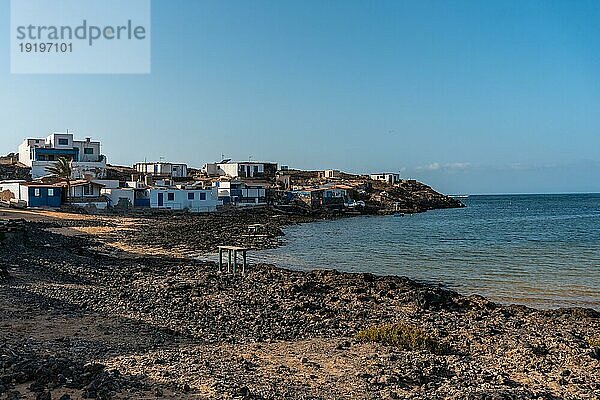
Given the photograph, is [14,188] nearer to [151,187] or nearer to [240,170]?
[151,187]

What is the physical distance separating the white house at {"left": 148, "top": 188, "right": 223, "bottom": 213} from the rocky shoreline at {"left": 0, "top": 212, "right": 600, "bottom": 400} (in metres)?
46.9

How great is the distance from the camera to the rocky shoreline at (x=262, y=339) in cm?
929

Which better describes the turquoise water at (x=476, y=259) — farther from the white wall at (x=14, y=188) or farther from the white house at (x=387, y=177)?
the white house at (x=387, y=177)

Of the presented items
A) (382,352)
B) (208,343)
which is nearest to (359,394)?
(382,352)

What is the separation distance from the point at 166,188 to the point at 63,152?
96.8 ft

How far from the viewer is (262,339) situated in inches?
512

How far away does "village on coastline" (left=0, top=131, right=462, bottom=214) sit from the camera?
6550 cm

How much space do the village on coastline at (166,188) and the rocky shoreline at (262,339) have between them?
43.3 m

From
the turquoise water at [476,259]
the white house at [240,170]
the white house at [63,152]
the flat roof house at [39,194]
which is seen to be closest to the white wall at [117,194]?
the flat roof house at [39,194]

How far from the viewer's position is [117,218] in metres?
58.1

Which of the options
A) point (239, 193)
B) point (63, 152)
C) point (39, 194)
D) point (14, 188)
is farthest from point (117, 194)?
point (63, 152)

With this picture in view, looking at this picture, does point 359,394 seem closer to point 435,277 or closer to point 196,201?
point 435,277

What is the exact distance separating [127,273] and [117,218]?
121ft

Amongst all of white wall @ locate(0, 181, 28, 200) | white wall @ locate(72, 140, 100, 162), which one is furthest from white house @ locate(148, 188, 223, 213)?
white wall @ locate(72, 140, 100, 162)
